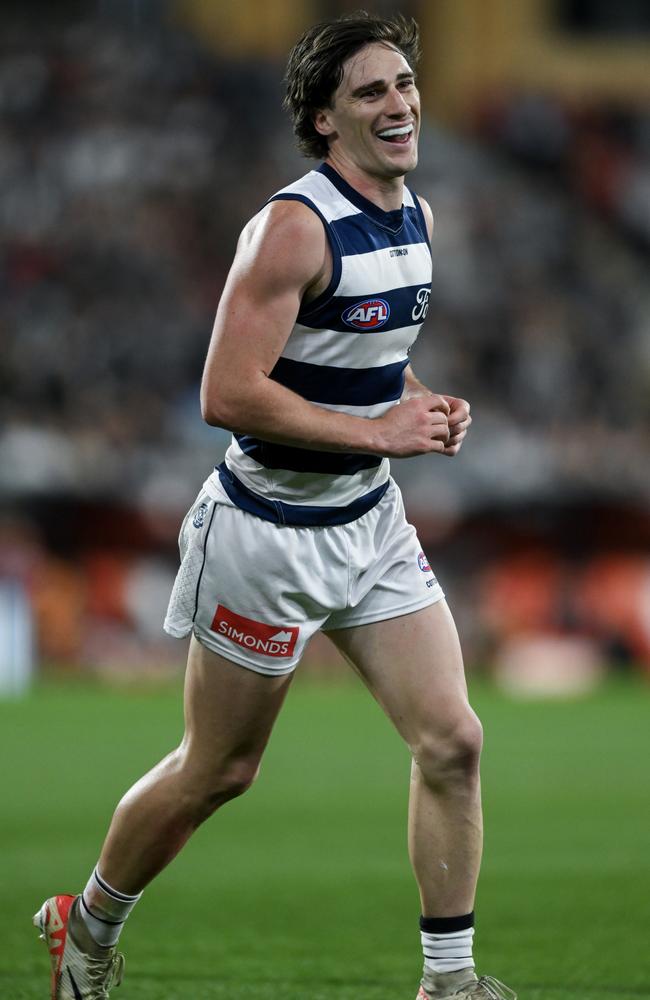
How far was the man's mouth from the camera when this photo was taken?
4.17m

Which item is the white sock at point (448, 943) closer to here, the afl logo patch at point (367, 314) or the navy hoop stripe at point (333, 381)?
the navy hoop stripe at point (333, 381)

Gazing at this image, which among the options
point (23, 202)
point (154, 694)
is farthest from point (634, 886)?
point (23, 202)

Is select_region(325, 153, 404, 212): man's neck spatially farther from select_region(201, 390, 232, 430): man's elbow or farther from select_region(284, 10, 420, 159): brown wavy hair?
select_region(201, 390, 232, 430): man's elbow

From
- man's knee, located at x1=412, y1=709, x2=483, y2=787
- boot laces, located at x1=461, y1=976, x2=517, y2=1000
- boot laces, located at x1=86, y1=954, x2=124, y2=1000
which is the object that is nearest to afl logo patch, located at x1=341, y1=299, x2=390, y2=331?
man's knee, located at x1=412, y1=709, x2=483, y2=787

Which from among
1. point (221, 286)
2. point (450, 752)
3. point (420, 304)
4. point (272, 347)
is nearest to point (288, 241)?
point (272, 347)

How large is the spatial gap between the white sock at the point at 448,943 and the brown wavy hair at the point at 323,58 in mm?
2009

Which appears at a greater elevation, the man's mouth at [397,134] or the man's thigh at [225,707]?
the man's mouth at [397,134]

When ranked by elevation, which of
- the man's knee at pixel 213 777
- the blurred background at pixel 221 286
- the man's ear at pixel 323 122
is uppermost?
the man's ear at pixel 323 122

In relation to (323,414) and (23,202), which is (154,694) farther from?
(323,414)

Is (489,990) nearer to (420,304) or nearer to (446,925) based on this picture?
(446,925)

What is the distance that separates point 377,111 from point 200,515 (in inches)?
44.8

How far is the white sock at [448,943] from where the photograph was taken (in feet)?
13.7

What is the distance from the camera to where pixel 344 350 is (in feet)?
13.7

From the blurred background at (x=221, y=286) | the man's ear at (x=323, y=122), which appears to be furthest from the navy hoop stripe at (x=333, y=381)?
the blurred background at (x=221, y=286)
